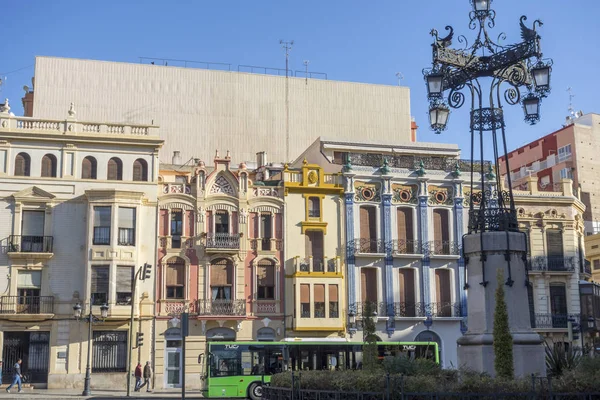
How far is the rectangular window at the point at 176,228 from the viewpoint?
147ft

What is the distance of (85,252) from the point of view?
1677 inches

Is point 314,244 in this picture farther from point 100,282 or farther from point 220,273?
point 100,282

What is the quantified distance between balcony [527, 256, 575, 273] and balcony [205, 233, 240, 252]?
18.3 metres

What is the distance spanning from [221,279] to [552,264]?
20741 millimetres

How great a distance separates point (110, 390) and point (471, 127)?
88.4ft

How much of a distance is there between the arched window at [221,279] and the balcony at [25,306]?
8.30 meters

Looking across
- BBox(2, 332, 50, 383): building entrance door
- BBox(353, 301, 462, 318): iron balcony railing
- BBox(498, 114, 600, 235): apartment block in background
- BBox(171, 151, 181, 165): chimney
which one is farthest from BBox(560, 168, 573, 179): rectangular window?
BBox(2, 332, 50, 383): building entrance door

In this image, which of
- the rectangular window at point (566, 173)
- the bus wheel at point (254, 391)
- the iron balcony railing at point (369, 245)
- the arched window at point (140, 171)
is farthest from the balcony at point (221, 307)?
the rectangular window at point (566, 173)

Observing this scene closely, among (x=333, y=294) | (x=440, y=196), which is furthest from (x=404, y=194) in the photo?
(x=333, y=294)

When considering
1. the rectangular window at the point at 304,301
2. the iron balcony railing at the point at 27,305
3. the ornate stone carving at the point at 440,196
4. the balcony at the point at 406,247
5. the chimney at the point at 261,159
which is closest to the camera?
the iron balcony railing at the point at 27,305

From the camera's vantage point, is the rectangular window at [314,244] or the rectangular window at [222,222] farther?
the rectangular window at [314,244]

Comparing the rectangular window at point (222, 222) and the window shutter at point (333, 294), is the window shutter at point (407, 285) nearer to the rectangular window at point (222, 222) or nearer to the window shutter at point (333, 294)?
the window shutter at point (333, 294)

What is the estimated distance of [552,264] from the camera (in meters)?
51.6

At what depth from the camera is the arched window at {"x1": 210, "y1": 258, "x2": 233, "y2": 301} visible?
4494 cm
